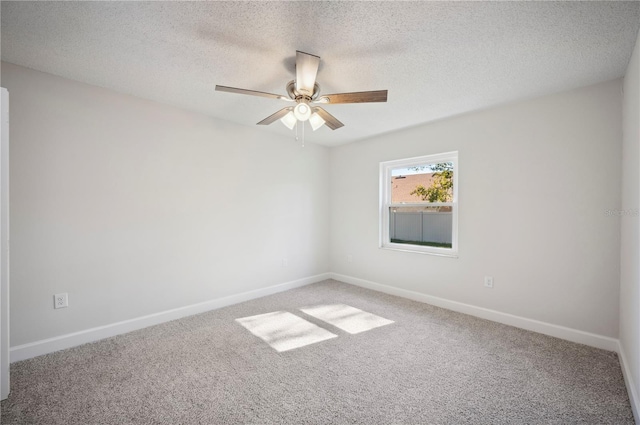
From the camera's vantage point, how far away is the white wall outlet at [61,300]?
2395 mm

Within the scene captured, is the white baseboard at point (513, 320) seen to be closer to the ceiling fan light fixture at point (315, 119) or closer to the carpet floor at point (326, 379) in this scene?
the carpet floor at point (326, 379)

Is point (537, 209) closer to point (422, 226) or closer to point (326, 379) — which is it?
point (422, 226)

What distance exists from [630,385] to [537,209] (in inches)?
58.4

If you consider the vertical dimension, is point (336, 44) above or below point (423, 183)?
above

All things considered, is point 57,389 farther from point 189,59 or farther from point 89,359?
point 189,59

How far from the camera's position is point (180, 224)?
315 cm

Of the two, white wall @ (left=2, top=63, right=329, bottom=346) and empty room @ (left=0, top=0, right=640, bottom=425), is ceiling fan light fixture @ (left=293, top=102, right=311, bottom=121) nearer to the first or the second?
empty room @ (left=0, top=0, right=640, bottom=425)

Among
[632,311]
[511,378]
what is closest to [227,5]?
[511,378]

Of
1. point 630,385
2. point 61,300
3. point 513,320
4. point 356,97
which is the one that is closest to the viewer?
point 630,385

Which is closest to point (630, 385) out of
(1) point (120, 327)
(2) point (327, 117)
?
(2) point (327, 117)

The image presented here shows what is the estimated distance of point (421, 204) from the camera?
383 cm

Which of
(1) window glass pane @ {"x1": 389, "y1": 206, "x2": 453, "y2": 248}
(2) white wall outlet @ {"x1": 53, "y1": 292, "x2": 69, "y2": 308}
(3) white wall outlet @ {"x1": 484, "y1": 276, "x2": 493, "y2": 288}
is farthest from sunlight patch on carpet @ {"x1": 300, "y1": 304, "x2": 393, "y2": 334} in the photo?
(2) white wall outlet @ {"x1": 53, "y1": 292, "x2": 69, "y2": 308}

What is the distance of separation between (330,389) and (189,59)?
2567 mm

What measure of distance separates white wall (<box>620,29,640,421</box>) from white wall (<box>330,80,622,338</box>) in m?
0.16
